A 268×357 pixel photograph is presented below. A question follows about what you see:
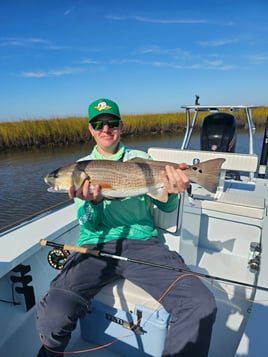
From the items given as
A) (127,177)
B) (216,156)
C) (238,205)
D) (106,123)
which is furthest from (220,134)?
(127,177)

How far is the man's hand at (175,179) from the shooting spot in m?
2.06

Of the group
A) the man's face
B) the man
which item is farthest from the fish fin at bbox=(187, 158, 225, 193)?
the man's face

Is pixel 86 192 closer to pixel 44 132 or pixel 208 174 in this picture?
pixel 208 174

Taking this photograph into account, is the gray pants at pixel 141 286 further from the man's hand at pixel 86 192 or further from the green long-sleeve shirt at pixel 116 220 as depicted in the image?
the man's hand at pixel 86 192

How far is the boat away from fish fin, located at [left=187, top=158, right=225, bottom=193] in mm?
554

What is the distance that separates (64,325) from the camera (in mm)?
1688

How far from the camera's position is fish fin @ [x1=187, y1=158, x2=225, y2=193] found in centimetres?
211

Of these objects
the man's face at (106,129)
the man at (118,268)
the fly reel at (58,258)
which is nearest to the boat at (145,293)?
the fly reel at (58,258)

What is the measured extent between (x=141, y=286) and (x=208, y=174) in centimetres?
105

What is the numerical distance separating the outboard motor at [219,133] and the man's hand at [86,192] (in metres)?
3.78

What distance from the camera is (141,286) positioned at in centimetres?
190

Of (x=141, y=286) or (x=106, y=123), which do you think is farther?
(x=106, y=123)

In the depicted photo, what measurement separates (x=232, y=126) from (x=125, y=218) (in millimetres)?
3891

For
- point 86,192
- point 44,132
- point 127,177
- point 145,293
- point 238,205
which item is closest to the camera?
point 145,293
